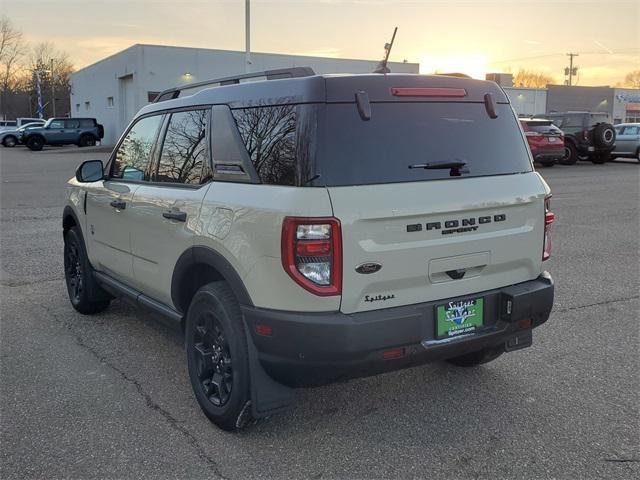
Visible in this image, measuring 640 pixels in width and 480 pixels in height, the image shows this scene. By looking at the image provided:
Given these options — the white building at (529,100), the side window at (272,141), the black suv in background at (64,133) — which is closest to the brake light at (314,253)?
the side window at (272,141)

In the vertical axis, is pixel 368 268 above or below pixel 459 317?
above

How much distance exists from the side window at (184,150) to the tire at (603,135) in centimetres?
2228

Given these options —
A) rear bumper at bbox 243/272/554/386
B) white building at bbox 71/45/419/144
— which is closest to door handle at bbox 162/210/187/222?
rear bumper at bbox 243/272/554/386

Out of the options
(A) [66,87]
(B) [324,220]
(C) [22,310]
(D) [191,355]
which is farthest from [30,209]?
(A) [66,87]

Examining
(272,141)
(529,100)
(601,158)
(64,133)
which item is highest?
(529,100)

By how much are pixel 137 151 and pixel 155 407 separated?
1929mm

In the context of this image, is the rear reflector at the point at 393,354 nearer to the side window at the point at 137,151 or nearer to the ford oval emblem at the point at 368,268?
the ford oval emblem at the point at 368,268

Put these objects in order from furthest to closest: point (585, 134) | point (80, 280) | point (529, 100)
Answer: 1. point (529, 100)
2. point (585, 134)
3. point (80, 280)

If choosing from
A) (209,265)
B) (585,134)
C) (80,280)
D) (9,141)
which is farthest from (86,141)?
(209,265)

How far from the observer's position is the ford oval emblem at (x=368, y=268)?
112 inches

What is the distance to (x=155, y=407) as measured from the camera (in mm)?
3668

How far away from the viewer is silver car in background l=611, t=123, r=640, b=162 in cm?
2447

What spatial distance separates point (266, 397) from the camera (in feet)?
10.2

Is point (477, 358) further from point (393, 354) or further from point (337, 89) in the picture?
point (337, 89)
